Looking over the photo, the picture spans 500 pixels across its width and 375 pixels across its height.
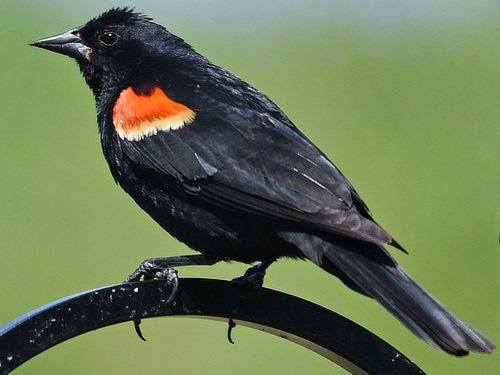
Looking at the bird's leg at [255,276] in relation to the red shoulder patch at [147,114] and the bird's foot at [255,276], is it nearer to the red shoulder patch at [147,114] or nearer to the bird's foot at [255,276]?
the bird's foot at [255,276]

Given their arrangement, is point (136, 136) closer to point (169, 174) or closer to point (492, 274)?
point (169, 174)

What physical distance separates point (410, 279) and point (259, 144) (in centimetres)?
67

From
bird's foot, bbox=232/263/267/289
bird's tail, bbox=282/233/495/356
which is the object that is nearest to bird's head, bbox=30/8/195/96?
bird's foot, bbox=232/263/267/289

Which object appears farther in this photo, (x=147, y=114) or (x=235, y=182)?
(x=147, y=114)

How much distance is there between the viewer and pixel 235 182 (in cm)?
230

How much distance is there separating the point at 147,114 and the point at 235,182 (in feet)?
1.54

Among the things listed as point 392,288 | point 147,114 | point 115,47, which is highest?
point 115,47

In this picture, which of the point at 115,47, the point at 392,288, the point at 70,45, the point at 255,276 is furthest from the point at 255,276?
the point at 70,45

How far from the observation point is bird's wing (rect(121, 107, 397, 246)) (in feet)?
6.99

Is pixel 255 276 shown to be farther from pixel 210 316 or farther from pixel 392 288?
pixel 392 288

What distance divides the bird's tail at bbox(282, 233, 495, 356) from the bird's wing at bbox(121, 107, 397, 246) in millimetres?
80

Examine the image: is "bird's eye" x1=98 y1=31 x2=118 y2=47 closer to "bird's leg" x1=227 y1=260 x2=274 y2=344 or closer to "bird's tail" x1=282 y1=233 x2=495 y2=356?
"bird's leg" x1=227 y1=260 x2=274 y2=344

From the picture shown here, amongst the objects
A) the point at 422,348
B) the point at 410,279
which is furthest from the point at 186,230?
the point at 422,348

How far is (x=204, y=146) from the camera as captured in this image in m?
2.45
